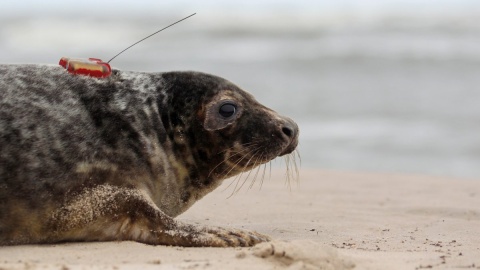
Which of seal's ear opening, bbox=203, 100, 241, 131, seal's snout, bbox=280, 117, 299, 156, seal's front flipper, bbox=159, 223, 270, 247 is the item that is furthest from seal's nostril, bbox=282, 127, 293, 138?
seal's front flipper, bbox=159, 223, 270, 247

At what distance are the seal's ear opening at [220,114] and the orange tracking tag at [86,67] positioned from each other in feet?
2.11

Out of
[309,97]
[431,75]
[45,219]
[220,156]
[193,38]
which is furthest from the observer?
[193,38]

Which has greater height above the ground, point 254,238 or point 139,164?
point 139,164

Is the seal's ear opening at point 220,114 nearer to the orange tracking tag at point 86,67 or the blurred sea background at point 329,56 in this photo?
the orange tracking tag at point 86,67

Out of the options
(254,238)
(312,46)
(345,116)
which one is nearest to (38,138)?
(254,238)

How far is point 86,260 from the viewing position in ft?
14.8

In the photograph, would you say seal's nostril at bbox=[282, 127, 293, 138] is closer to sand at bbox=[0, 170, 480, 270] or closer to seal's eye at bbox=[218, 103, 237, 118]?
seal's eye at bbox=[218, 103, 237, 118]

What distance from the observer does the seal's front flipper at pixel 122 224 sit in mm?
4996

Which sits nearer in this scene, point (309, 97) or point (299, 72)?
point (309, 97)

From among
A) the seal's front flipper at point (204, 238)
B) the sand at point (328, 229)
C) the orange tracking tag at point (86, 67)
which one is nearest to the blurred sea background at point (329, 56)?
the sand at point (328, 229)

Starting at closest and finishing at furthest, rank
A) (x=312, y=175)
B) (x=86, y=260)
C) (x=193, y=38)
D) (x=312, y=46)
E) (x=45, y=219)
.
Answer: (x=86, y=260) → (x=45, y=219) → (x=312, y=175) → (x=312, y=46) → (x=193, y=38)

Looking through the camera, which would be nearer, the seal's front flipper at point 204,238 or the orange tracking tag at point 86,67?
the seal's front flipper at point 204,238

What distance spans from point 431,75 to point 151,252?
13.8m

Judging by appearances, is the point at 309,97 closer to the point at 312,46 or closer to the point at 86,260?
the point at 312,46
